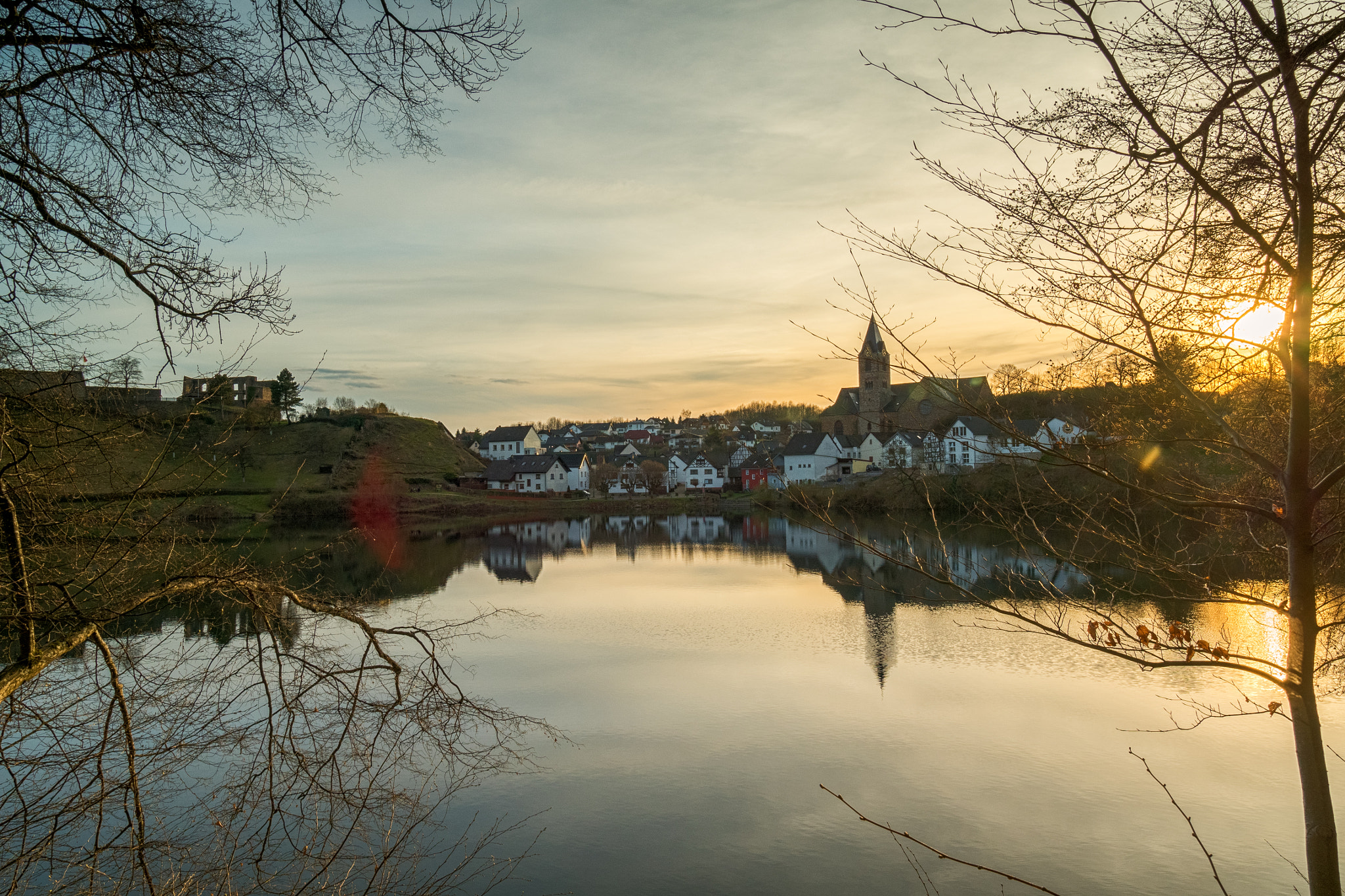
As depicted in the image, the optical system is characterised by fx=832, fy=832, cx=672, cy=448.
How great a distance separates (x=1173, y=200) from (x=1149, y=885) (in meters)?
7.71

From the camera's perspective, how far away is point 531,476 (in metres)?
78.7

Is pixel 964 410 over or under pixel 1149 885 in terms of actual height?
over

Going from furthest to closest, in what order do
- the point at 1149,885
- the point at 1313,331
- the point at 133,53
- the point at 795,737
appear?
the point at 795,737 → the point at 1149,885 → the point at 133,53 → the point at 1313,331

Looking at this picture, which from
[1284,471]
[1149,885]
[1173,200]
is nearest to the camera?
[1284,471]

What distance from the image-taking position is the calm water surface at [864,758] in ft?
28.1

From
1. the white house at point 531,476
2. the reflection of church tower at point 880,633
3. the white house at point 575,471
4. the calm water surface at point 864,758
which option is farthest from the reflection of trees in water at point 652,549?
the white house at point 575,471

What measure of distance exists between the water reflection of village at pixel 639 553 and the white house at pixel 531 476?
2056 centimetres

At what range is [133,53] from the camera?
148 inches

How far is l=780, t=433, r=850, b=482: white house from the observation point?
72.7 metres

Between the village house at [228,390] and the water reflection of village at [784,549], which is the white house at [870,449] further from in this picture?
the village house at [228,390]

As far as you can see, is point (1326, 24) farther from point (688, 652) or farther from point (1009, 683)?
point (688, 652)

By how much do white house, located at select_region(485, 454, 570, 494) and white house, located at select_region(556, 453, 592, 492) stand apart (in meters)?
0.27

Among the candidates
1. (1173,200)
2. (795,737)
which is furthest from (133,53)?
(795,737)

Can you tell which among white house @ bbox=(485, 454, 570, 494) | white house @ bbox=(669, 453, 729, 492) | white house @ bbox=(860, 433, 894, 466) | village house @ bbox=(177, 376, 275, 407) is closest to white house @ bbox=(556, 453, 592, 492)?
white house @ bbox=(485, 454, 570, 494)
